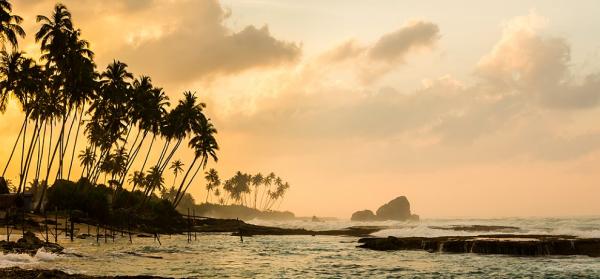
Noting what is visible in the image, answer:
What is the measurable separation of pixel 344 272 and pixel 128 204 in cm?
5545

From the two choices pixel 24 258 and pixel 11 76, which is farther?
pixel 11 76

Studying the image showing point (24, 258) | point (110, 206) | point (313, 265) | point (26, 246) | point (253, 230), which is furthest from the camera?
point (253, 230)

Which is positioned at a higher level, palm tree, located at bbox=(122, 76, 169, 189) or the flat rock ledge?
palm tree, located at bbox=(122, 76, 169, 189)

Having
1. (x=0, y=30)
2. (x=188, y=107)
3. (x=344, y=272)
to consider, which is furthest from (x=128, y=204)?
(x=344, y=272)

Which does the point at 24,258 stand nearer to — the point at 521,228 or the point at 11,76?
the point at 11,76

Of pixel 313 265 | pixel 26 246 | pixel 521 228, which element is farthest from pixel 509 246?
pixel 521 228

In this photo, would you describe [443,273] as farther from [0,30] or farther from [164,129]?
[164,129]

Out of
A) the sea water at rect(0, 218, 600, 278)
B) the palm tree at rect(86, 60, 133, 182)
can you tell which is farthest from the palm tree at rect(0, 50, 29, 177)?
the sea water at rect(0, 218, 600, 278)

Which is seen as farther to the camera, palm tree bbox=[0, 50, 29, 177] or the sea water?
palm tree bbox=[0, 50, 29, 177]

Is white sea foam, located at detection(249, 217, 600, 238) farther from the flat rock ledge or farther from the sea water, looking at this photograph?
the sea water

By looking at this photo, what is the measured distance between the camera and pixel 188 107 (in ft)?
258

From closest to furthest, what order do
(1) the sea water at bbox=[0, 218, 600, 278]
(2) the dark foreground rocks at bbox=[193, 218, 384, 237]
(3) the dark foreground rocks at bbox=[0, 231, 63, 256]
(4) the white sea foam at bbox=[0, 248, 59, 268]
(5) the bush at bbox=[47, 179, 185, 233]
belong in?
1. (4) the white sea foam at bbox=[0, 248, 59, 268]
2. (1) the sea water at bbox=[0, 218, 600, 278]
3. (3) the dark foreground rocks at bbox=[0, 231, 63, 256]
4. (5) the bush at bbox=[47, 179, 185, 233]
5. (2) the dark foreground rocks at bbox=[193, 218, 384, 237]

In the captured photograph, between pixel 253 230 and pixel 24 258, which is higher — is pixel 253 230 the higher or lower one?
the higher one

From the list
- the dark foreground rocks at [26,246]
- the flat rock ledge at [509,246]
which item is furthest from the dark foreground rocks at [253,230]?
the dark foreground rocks at [26,246]
